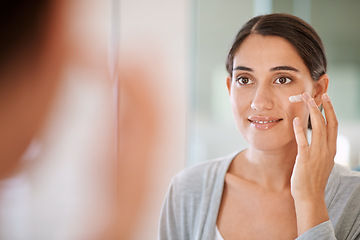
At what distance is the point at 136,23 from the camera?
182cm

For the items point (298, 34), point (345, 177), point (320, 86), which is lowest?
point (345, 177)

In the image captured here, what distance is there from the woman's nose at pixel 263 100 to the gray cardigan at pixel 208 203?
273mm

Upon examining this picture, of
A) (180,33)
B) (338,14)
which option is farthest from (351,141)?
(180,33)

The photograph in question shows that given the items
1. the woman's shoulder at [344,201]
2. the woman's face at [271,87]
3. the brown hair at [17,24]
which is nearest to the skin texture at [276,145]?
the woman's face at [271,87]

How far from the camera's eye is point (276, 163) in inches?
48.8

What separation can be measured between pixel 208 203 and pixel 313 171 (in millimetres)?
351

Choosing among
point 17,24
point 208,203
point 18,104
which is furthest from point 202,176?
point 17,24

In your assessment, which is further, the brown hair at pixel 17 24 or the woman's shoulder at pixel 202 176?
the woman's shoulder at pixel 202 176

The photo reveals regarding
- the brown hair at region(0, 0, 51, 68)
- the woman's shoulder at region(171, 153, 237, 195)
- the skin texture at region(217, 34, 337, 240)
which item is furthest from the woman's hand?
the brown hair at region(0, 0, 51, 68)

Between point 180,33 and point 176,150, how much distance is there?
0.58m

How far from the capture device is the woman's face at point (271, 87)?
1113 mm

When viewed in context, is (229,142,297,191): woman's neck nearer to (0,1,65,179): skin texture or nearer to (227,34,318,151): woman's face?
(227,34,318,151): woman's face

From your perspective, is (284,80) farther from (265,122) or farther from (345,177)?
(345,177)

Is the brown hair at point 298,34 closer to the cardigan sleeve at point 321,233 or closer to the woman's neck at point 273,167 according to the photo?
the woman's neck at point 273,167
